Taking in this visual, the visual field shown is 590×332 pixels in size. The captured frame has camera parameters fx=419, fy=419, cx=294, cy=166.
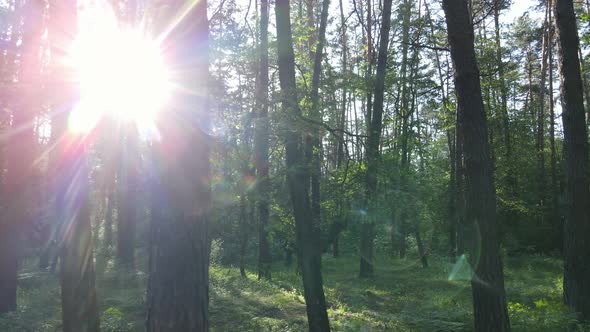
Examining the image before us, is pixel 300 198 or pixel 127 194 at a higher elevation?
pixel 127 194

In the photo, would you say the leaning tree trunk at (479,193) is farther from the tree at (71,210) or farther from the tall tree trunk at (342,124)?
the tree at (71,210)

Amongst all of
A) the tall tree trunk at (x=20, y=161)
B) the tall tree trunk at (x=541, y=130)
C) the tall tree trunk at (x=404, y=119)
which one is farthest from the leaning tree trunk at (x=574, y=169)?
the tall tree trunk at (x=541, y=130)

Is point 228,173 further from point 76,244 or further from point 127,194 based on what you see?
point 127,194

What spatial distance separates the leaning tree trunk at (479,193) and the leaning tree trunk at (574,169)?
3674 mm

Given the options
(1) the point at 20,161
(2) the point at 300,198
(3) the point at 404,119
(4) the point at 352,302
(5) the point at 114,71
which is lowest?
(4) the point at 352,302

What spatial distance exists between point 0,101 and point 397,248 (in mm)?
24085

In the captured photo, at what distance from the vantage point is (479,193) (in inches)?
228

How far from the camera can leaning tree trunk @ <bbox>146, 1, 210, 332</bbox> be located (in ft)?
12.6

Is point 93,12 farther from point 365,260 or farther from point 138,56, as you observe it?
point 365,260

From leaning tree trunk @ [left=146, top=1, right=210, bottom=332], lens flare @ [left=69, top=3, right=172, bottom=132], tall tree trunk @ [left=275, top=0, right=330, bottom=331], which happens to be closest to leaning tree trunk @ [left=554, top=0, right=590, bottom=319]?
tall tree trunk @ [left=275, top=0, right=330, bottom=331]

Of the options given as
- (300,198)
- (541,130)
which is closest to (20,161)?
(300,198)

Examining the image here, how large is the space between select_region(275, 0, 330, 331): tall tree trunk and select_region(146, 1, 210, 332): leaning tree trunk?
8.33ft

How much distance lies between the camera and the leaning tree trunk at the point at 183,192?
3.83 meters

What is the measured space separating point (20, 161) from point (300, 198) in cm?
862
